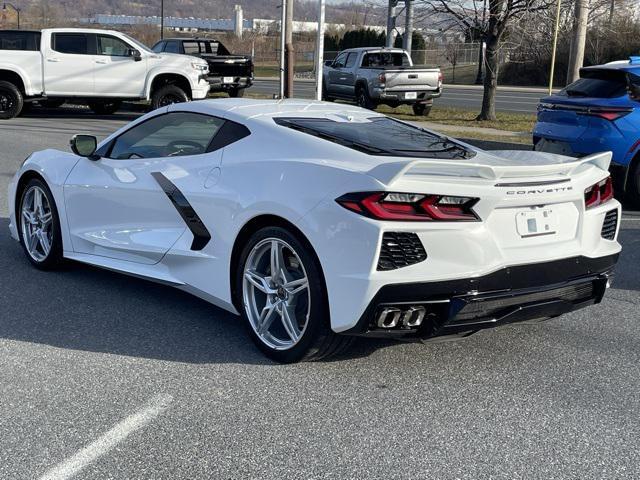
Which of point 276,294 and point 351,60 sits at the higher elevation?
point 351,60

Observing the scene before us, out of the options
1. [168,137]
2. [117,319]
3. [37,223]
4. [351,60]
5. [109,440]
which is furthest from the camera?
[351,60]

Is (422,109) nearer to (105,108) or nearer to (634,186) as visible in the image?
(105,108)

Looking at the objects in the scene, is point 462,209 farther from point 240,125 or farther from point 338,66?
point 338,66

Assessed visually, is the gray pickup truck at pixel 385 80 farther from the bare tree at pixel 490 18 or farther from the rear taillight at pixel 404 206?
the rear taillight at pixel 404 206

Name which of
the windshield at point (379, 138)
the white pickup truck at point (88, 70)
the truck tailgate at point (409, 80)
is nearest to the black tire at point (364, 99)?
the truck tailgate at point (409, 80)

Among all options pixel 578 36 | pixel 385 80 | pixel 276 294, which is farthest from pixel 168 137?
pixel 385 80

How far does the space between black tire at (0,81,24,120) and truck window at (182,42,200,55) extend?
6976 mm

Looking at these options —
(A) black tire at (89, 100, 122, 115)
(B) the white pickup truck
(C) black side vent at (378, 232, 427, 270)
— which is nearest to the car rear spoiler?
(C) black side vent at (378, 232, 427, 270)

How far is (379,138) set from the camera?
16.5ft

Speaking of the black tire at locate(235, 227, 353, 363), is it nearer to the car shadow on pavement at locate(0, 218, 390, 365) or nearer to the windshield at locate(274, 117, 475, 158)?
the car shadow on pavement at locate(0, 218, 390, 365)

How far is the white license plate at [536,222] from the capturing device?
4.26 m

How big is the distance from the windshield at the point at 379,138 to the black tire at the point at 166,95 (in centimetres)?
1481

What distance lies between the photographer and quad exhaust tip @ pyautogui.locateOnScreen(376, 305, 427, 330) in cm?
407

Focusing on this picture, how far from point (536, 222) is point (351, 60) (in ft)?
68.5
